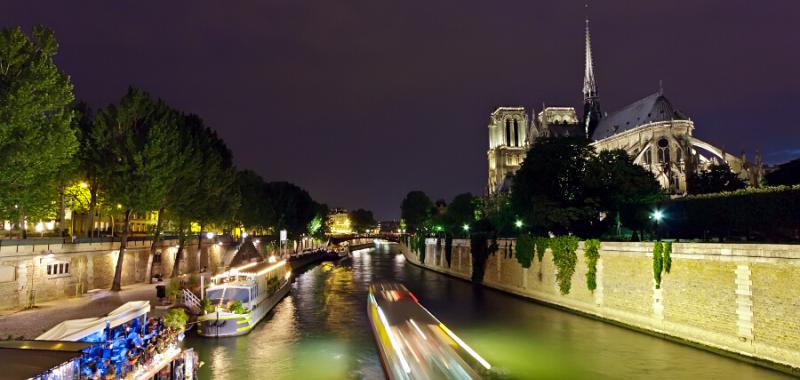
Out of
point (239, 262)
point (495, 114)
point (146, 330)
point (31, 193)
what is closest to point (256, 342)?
point (146, 330)

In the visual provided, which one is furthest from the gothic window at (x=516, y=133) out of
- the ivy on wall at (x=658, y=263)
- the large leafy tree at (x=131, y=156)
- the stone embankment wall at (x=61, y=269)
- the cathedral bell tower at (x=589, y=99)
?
the ivy on wall at (x=658, y=263)

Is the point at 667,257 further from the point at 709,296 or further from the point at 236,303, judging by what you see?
the point at 236,303

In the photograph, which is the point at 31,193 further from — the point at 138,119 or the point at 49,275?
the point at 138,119

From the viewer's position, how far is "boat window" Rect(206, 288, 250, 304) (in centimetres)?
3066

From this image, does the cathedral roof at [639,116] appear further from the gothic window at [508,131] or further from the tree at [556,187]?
the tree at [556,187]

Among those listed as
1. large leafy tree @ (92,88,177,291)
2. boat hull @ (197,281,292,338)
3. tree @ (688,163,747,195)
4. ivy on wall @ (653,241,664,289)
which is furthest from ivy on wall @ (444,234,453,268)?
boat hull @ (197,281,292,338)

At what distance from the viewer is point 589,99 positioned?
146 meters

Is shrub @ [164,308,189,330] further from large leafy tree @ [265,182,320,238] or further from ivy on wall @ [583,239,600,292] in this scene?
large leafy tree @ [265,182,320,238]

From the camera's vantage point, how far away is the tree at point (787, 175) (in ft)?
208

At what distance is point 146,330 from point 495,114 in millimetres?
141005

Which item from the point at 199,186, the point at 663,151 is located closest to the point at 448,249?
the point at 199,186

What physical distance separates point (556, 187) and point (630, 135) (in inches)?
2504

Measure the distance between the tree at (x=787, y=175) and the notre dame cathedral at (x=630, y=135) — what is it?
5956 mm

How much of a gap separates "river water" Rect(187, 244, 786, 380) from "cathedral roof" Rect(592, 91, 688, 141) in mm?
71558
